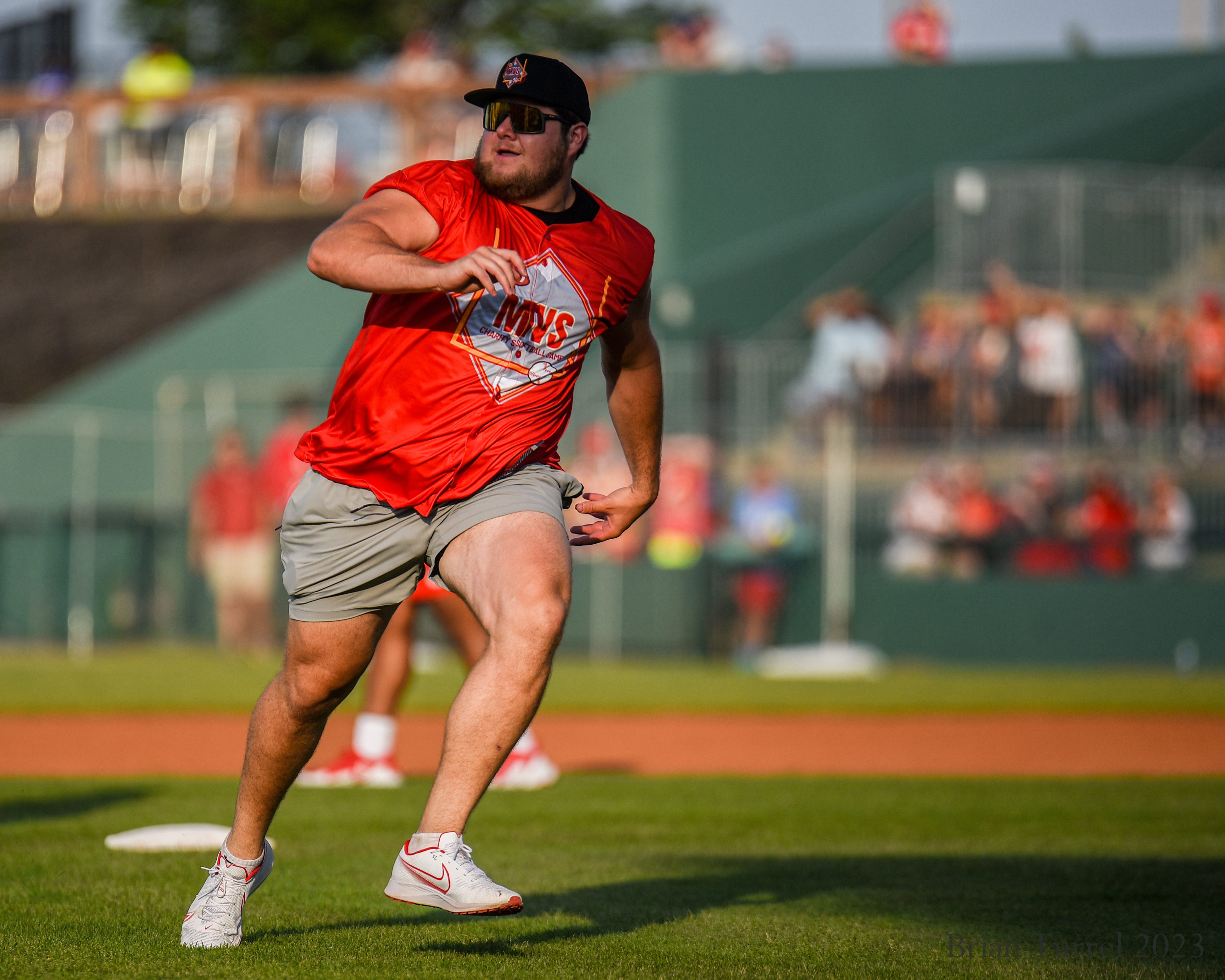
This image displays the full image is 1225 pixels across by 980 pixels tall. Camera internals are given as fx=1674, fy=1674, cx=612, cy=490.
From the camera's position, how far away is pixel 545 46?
43.1m

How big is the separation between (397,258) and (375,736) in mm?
4667

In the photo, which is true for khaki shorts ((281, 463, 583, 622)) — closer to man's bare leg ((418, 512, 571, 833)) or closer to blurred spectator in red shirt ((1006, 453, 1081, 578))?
man's bare leg ((418, 512, 571, 833))

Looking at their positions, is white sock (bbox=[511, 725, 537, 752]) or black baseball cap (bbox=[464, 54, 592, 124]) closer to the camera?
black baseball cap (bbox=[464, 54, 592, 124])

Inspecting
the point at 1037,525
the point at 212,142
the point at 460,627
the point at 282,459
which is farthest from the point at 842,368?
the point at 212,142

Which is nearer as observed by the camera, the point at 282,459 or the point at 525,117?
the point at 525,117

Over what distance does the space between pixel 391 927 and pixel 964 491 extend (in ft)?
45.9

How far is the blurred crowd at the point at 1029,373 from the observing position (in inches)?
715

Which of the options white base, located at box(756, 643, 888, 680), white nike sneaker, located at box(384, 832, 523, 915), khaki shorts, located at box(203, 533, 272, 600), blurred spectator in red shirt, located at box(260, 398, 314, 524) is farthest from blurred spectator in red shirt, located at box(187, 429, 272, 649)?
white nike sneaker, located at box(384, 832, 523, 915)

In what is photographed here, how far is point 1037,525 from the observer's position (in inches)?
712

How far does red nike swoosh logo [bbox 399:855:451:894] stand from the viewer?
4125mm

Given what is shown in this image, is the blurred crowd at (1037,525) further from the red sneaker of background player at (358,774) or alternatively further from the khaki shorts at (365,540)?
the khaki shorts at (365,540)

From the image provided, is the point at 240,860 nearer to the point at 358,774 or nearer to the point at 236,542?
the point at 358,774

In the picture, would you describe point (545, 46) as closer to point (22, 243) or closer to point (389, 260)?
point (22, 243)

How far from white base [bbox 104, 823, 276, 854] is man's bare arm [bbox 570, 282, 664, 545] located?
82.3 inches
